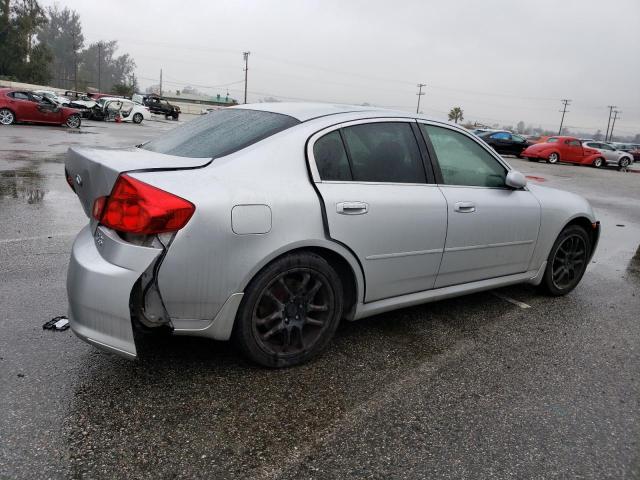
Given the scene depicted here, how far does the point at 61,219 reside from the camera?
6371 mm

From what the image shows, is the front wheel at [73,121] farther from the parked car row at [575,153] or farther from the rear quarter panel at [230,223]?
the rear quarter panel at [230,223]

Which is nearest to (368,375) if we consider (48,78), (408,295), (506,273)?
(408,295)

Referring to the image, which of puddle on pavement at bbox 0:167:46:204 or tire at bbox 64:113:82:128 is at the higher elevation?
tire at bbox 64:113:82:128

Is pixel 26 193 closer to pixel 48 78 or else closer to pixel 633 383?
pixel 633 383

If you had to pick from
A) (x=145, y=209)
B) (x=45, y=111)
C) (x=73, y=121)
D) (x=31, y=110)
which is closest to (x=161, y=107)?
(x=73, y=121)

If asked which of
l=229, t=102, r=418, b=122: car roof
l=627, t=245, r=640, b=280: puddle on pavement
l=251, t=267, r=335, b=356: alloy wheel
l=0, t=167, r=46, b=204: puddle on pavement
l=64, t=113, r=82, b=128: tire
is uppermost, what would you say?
l=229, t=102, r=418, b=122: car roof

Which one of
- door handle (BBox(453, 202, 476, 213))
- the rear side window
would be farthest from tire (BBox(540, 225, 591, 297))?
the rear side window

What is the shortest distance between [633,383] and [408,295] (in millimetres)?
1446

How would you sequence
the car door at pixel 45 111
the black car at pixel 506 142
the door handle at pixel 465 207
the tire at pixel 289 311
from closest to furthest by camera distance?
the tire at pixel 289 311 → the door handle at pixel 465 207 → the car door at pixel 45 111 → the black car at pixel 506 142

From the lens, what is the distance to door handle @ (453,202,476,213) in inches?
141

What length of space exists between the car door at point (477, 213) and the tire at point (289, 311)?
38.4 inches

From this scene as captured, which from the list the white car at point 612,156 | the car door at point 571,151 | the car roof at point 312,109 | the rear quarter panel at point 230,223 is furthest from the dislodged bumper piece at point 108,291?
the white car at point 612,156

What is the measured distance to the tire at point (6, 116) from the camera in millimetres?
20612

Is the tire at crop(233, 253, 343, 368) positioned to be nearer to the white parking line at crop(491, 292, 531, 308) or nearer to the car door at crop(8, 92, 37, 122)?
the white parking line at crop(491, 292, 531, 308)
